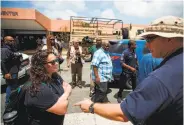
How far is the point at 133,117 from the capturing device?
4.95ft

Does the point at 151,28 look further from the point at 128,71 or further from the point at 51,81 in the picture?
the point at 128,71

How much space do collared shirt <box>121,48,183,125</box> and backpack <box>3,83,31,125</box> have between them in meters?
1.20

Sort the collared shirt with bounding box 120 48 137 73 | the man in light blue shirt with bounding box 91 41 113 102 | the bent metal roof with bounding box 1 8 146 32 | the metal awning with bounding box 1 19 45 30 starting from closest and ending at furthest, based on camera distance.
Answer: the man in light blue shirt with bounding box 91 41 113 102, the collared shirt with bounding box 120 48 137 73, the bent metal roof with bounding box 1 8 146 32, the metal awning with bounding box 1 19 45 30

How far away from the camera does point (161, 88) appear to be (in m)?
1.42

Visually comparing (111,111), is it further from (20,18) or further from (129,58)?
(20,18)

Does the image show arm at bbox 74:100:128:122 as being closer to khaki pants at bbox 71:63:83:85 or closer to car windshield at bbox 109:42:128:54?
car windshield at bbox 109:42:128:54

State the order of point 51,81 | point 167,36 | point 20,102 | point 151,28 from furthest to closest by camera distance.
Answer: point 51,81 → point 20,102 → point 151,28 → point 167,36

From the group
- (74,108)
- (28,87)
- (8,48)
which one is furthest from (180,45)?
(8,48)

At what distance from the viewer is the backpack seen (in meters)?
2.27

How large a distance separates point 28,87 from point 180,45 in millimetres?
1499

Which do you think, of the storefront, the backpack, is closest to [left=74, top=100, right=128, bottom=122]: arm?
the backpack

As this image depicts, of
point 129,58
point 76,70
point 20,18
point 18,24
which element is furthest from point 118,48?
point 18,24

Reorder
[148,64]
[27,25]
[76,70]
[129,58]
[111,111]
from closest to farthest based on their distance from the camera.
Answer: [111,111] → [148,64] → [129,58] → [76,70] → [27,25]

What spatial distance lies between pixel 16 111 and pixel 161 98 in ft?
4.90
